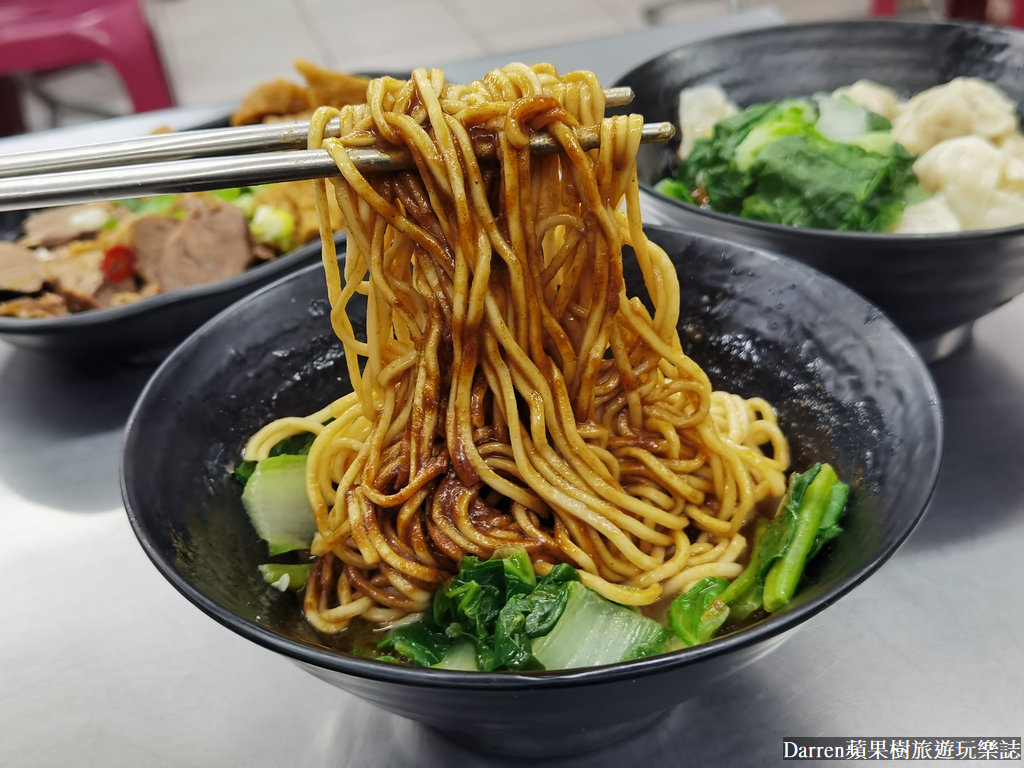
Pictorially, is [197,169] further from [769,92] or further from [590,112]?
[769,92]

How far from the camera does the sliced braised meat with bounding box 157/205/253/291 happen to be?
7.61ft

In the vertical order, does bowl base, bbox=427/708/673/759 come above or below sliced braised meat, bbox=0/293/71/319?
below

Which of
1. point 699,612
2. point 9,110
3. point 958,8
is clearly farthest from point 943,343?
point 9,110

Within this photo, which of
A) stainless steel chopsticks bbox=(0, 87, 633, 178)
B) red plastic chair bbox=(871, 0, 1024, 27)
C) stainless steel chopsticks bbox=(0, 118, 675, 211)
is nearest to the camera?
stainless steel chopsticks bbox=(0, 118, 675, 211)

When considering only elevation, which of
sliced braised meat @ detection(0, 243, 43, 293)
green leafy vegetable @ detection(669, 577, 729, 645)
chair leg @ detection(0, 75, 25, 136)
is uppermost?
sliced braised meat @ detection(0, 243, 43, 293)

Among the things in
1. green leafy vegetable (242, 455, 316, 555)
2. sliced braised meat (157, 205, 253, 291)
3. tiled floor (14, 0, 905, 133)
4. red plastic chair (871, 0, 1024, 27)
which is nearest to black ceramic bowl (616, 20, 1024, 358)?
green leafy vegetable (242, 455, 316, 555)

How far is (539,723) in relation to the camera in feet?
3.37

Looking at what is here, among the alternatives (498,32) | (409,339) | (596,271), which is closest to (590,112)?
(596,271)

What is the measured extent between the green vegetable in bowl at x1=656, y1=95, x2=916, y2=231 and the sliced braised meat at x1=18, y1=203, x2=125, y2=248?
181 centimetres

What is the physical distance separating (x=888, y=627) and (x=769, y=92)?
1.90m

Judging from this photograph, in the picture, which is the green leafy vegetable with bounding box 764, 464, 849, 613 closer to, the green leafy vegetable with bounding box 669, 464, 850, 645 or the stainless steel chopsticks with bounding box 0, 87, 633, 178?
the green leafy vegetable with bounding box 669, 464, 850, 645

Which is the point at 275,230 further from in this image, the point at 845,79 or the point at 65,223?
the point at 845,79

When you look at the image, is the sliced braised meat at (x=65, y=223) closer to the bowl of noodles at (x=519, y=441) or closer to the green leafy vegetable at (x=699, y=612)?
the bowl of noodles at (x=519, y=441)

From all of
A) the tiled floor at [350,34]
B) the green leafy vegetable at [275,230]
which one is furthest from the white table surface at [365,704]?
the tiled floor at [350,34]
